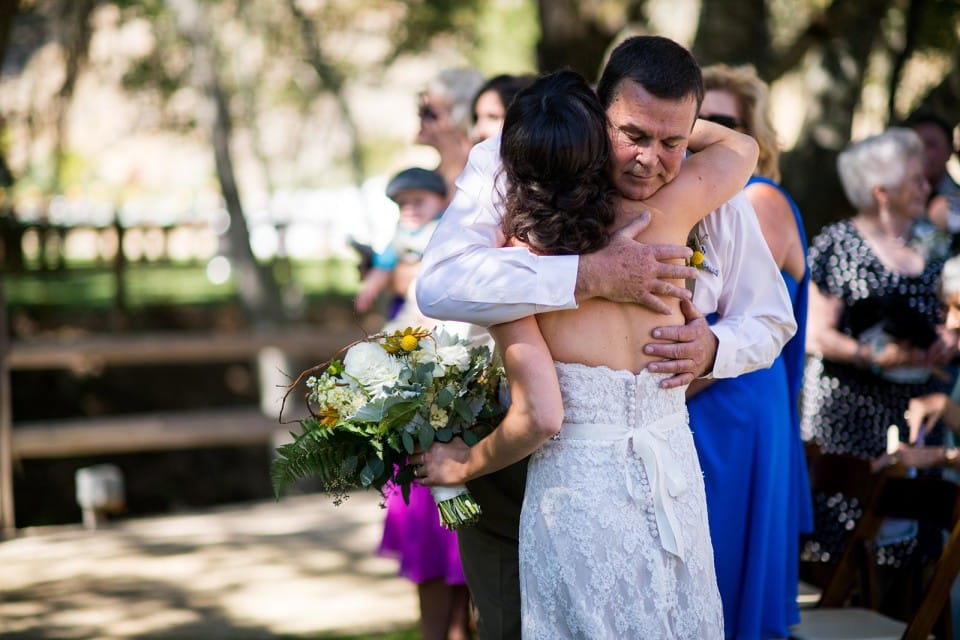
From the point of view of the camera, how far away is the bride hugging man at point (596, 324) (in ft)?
7.54

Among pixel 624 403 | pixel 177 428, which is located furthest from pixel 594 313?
pixel 177 428

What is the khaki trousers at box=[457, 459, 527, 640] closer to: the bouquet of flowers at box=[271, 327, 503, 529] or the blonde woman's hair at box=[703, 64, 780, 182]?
the bouquet of flowers at box=[271, 327, 503, 529]

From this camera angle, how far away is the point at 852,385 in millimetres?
4316

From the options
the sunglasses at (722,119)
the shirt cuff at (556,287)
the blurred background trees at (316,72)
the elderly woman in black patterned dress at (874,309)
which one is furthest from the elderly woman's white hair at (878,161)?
the blurred background trees at (316,72)

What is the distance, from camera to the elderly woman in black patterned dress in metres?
4.17

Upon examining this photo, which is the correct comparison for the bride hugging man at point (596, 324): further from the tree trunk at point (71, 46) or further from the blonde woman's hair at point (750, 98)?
the tree trunk at point (71, 46)

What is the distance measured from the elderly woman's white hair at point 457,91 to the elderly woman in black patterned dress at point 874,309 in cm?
149

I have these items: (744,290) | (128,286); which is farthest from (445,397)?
(128,286)

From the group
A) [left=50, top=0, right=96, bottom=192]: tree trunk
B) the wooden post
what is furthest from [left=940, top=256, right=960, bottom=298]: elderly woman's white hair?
[left=50, top=0, right=96, bottom=192]: tree trunk

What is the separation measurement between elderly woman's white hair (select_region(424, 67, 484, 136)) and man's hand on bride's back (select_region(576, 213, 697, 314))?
74.5 inches

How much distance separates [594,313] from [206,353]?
620 centimetres

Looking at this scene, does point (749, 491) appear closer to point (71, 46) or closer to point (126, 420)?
point (126, 420)

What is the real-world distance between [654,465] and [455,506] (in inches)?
20.3

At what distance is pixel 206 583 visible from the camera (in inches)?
212
